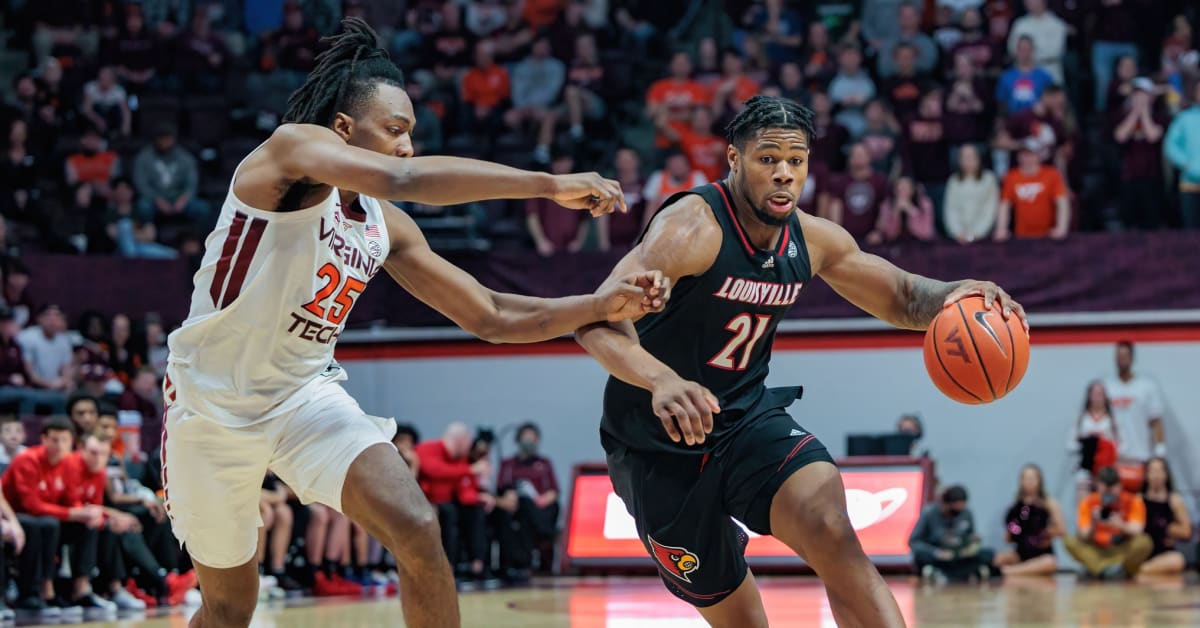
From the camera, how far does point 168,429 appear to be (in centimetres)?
528

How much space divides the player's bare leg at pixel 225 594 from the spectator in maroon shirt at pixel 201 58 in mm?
15015

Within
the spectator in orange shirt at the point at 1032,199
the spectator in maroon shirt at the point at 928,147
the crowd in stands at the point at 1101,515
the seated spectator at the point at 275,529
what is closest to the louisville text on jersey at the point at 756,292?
the seated spectator at the point at 275,529

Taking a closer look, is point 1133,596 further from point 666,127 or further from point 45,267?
point 45,267

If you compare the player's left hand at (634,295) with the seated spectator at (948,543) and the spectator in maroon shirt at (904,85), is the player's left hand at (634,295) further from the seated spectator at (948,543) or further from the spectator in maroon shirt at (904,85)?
the spectator in maroon shirt at (904,85)

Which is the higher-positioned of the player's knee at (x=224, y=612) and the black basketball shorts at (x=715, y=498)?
the black basketball shorts at (x=715, y=498)

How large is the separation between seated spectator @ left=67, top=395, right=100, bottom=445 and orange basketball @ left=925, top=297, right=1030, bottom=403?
8.25 meters

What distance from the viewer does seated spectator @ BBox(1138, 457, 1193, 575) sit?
1495 centimetres

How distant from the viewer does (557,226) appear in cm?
1723

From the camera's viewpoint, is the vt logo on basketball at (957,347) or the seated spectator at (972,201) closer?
the vt logo on basketball at (957,347)

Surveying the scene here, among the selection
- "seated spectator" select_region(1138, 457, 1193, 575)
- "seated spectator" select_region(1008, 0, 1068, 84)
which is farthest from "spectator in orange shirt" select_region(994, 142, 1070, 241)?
"seated spectator" select_region(1138, 457, 1193, 575)

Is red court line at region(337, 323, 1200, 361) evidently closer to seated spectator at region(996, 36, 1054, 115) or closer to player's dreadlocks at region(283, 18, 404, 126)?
seated spectator at region(996, 36, 1054, 115)

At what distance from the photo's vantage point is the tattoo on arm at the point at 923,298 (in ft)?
18.6

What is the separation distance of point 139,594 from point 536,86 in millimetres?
9210

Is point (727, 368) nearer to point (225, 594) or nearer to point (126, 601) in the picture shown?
point (225, 594)
